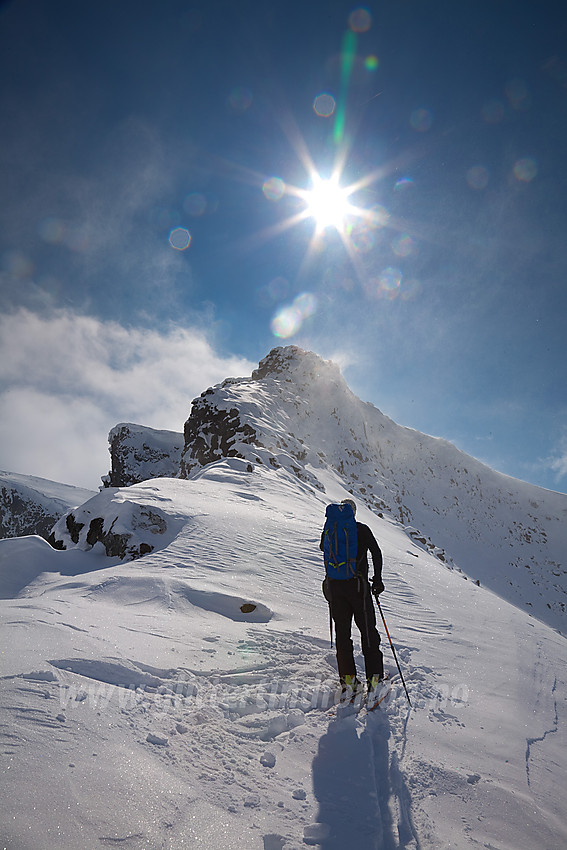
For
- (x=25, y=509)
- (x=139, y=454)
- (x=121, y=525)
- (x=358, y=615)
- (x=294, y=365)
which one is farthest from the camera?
(x=25, y=509)

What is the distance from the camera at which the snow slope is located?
2068 millimetres

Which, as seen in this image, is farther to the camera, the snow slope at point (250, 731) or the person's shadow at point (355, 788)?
the person's shadow at point (355, 788)

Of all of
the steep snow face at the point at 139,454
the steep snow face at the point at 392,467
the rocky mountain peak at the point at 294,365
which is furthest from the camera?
the steep snow face at the point at 139,454

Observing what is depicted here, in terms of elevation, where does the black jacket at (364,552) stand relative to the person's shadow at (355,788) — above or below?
above

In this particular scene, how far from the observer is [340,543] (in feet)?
14.1

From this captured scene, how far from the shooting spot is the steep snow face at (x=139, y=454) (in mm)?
44000

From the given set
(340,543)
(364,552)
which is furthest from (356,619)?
(340,543)

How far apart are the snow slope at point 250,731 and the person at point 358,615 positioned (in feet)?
0.77

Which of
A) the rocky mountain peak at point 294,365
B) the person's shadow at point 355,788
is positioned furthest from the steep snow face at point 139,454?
the person's shadow at point 355,788

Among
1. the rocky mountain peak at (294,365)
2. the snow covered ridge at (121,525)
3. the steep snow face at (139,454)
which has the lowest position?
the snow covered ridge at (121,525)

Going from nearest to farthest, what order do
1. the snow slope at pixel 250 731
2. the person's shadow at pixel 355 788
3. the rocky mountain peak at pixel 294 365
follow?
the snow slope at pixel 250 731
the person's shadow at pixel 355 788
the rocky mountain peak at pixel 294 365

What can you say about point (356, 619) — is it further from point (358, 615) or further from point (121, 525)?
point (121, 525)

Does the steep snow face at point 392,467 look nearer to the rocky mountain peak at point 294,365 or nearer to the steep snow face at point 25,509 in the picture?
the rocky mountain peak at point 294,365

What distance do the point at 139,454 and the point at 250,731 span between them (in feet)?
148
